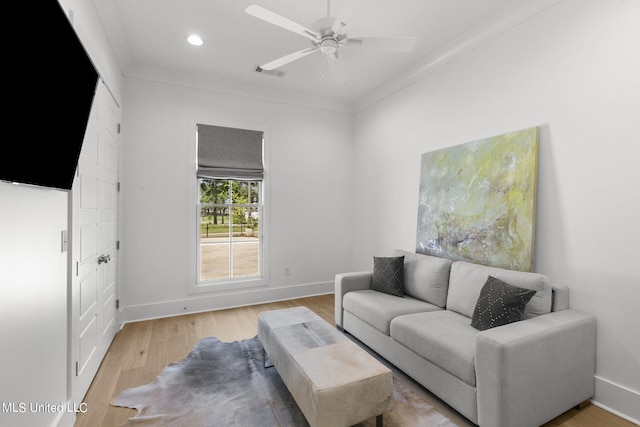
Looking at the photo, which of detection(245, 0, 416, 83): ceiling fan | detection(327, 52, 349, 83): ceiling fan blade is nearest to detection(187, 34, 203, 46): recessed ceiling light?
detection(245, 0, 416, 83): ceiling fan

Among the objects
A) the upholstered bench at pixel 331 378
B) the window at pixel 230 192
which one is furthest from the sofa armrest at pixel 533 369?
the window at pixel 230 192

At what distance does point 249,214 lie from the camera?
439cm

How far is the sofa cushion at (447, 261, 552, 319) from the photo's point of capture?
7.21 ft

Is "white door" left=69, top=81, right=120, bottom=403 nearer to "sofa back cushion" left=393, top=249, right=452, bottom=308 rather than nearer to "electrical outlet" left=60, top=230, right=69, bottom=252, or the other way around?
"electrical outlet" left=60, top=230, right=69, bottom=252

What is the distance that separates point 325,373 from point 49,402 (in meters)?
1.47

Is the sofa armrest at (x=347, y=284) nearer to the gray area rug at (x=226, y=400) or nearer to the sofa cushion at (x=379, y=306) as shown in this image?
the sofa cushion at (x=379, y=306)

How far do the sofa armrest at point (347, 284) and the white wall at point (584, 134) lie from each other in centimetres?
160

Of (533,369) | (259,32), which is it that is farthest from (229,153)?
(533,369)

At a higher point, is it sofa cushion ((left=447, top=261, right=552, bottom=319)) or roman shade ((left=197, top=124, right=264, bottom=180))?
roman shade ((left=197, top=124, right=264, bottom=180))

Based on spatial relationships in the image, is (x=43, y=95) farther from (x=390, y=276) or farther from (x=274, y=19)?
(x=390, y=276)

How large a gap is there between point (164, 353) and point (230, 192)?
83.3 inches

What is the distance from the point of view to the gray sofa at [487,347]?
1.74 meters

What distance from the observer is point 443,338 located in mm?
2125

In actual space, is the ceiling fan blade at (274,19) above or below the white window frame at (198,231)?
above
